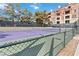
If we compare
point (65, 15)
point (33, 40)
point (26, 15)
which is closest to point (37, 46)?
point (33, 40)

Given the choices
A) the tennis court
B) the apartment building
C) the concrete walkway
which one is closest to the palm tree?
the tennis court

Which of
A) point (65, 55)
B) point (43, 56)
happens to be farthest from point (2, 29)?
point (65, 55)

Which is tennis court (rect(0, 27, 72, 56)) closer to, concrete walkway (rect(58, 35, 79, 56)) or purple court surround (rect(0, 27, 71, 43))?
purple court surround (rect(0, 27, 71, 43))

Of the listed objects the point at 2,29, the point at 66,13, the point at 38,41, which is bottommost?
the point at 38,41

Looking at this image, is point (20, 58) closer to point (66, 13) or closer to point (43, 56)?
point (43, 56)

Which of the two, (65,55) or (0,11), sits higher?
(0,11)

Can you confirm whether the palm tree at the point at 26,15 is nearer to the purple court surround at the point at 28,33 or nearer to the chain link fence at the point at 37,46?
the purple court surround at the point at 28,33

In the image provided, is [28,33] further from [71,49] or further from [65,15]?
[71,49]

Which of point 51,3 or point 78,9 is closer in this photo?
point 51,3

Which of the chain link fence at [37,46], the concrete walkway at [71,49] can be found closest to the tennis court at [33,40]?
the chain link fence at [37,46]
